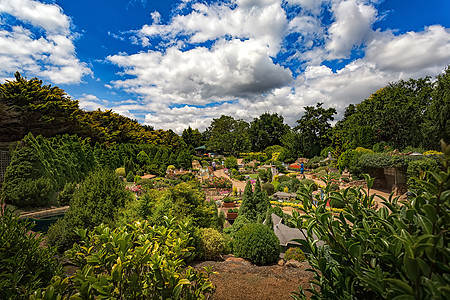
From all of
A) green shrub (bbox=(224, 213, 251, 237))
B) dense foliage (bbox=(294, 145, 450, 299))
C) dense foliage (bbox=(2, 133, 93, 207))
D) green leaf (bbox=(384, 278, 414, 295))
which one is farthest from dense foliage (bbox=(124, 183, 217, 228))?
dense foliage (bbox=(2, 133, 93, 207))

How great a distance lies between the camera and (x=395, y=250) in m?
0.92

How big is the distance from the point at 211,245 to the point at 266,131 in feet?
171

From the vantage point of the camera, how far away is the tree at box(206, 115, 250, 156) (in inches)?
2041

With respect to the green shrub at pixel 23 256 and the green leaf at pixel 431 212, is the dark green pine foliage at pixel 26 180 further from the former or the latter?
the green leaf at pixel 431 212

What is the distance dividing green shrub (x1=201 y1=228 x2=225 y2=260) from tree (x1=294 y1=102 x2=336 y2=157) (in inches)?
1459

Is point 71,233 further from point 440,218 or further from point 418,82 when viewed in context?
point 418,82

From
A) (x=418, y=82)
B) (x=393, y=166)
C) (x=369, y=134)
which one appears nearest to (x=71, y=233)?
(x=393, y=166)

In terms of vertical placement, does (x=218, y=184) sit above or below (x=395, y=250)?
below

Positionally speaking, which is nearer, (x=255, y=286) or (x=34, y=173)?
(x=255, y=286)

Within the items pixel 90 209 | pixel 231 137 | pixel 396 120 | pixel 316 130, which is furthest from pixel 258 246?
pixel 231 137

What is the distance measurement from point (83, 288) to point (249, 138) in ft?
182

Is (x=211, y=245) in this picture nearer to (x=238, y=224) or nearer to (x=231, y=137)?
(x=238, y=224)

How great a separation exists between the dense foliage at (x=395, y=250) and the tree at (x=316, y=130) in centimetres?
4112

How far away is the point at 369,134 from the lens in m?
26.0
